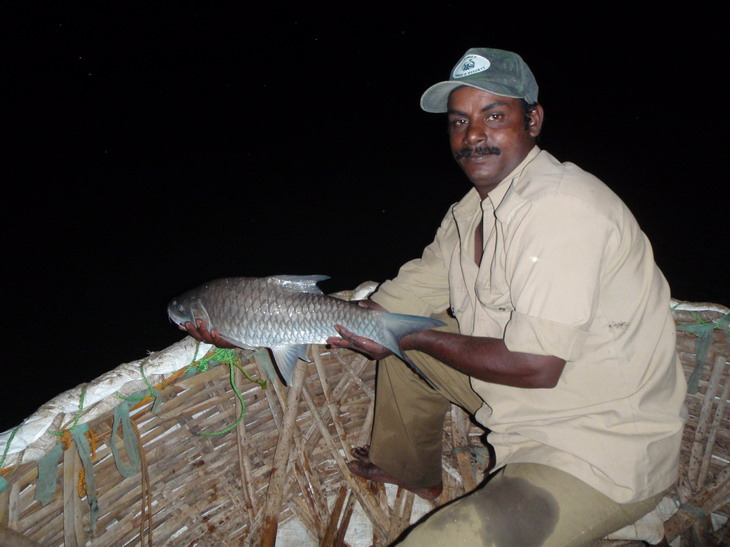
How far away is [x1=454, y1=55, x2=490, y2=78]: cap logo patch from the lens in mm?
1979

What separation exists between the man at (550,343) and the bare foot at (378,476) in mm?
1170

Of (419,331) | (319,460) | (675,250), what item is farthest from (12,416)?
(675,250)

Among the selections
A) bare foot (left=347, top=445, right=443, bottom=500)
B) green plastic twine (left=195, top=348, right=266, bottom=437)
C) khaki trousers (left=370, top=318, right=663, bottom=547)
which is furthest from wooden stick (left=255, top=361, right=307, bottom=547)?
khaki trousers (left=370, top=318, right=663, bottom=547)

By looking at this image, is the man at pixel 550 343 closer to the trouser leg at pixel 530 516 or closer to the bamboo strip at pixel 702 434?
the trouser leg at pixel 530 516

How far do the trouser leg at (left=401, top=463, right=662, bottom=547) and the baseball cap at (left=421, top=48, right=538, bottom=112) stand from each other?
1.55 meters

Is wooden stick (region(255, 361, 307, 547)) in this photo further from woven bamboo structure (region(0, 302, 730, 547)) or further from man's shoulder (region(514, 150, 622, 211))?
man's shoulder (region(514, 150, 622, 211))

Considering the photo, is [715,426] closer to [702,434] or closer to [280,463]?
[702,434]

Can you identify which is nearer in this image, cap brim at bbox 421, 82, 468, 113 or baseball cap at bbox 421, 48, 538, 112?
baseball cap at bbox 421, 48, 538, 112

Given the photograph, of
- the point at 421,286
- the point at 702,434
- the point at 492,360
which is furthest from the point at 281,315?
the point at 702,434

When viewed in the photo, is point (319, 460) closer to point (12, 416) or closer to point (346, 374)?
point (346, 374)

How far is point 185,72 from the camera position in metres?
37.8

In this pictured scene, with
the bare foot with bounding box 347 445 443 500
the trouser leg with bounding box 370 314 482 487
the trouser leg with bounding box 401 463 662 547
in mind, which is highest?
the trouser leg with bounding box 401 463 662 547

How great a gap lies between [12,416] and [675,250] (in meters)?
14.9

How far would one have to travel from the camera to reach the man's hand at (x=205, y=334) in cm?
239
